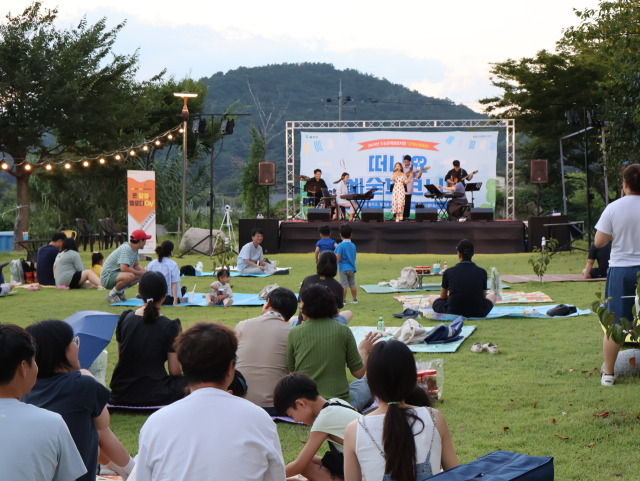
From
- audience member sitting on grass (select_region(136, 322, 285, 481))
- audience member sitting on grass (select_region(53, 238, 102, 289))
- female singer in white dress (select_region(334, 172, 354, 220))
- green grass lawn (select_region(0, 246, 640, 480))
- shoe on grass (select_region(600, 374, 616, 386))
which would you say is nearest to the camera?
audience member sitting on grass (select_region(136, 322, 285, 481))

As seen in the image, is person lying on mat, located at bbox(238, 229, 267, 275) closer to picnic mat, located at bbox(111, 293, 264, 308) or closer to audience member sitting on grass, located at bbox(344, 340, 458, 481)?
picnic mat, located at bbox(111, 293, 264, 308)

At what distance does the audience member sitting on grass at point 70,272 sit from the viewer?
30.9 ft

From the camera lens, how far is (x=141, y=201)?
43.2 ft

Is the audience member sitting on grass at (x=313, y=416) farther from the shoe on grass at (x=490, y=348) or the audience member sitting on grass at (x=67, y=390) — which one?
the shoe on grass at (x=490, y=348)

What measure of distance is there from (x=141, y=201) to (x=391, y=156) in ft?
26.4

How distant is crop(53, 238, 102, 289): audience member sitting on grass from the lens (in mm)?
9422

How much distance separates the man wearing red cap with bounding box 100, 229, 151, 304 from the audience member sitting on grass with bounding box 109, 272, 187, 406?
4308 millimetres

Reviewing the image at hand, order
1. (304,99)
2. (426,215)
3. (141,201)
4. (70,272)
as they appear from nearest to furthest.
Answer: (70,272) → (141,201) → (426,215) → (304,99)

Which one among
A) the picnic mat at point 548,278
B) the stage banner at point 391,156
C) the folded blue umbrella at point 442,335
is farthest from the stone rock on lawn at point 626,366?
the stage banner at point 391,156

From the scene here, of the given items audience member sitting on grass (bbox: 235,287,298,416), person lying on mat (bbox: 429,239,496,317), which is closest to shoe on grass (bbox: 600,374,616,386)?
audience member sitting on grass (bbox: 235,287,298,416)

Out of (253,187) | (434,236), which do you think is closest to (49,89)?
(253,187)

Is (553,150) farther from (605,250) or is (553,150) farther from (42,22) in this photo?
(42,22)

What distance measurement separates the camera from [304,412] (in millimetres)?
2674

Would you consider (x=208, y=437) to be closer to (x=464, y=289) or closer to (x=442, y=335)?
(x=442, y=335)
